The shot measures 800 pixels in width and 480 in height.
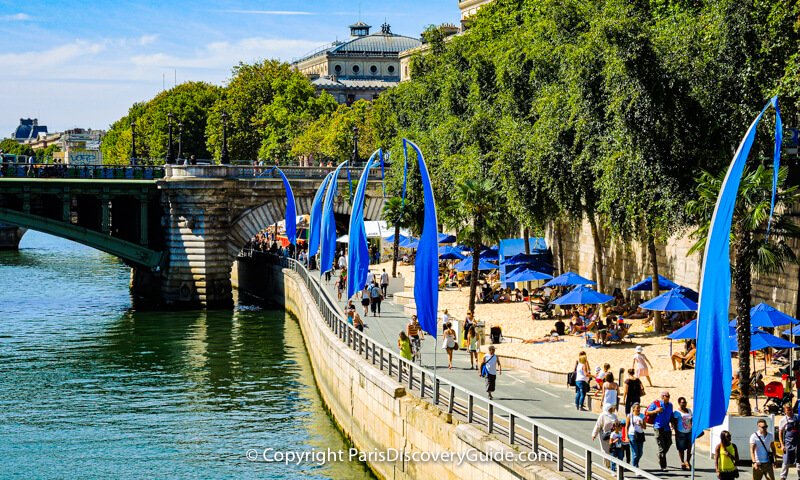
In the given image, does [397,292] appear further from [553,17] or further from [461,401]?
[461,401]

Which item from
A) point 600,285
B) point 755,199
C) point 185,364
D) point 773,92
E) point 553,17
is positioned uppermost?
point 553,17

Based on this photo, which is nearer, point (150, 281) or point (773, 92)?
point (773, 92)

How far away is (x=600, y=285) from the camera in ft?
156

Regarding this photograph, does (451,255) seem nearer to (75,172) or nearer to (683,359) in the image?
(75,172)

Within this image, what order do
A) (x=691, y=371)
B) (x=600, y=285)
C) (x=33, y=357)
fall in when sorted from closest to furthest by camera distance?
(x=691, y=371), (x=600, y=285), (x=33, y=357)

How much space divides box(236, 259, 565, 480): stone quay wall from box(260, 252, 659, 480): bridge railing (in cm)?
29

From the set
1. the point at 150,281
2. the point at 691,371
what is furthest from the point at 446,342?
the point at 150,281

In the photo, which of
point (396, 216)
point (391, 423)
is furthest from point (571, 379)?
point (396, 216)

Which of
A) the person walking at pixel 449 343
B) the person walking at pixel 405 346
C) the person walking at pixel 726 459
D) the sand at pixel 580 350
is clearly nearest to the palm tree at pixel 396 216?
the sand at pixel 580 350

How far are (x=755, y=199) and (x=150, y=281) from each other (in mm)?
51763

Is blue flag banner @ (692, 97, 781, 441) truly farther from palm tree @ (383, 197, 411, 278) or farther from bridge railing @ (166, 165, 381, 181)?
bridge railing @ (166, 165, 381, 181)

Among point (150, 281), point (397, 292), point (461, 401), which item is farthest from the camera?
point (150, 281)

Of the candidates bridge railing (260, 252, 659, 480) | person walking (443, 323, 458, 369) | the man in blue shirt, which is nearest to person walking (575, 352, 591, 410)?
bridge railing (260, 252, 659, 480)

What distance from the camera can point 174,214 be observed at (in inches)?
2736
